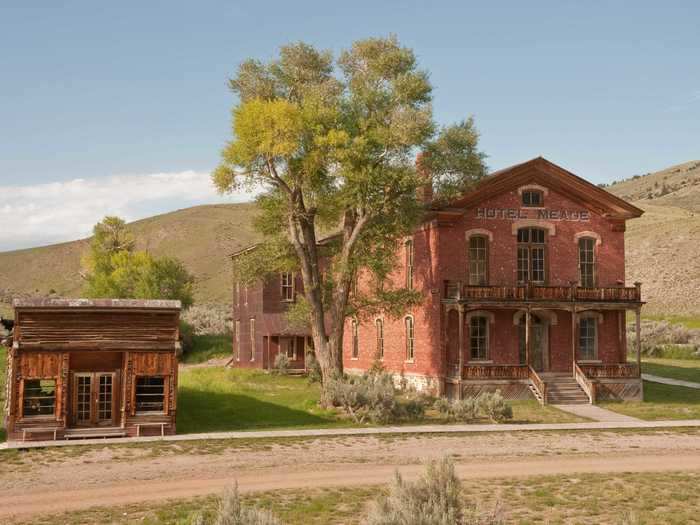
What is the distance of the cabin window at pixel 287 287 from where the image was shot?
4794 centimetres

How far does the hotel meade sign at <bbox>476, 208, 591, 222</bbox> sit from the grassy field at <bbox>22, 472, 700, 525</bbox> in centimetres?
1930

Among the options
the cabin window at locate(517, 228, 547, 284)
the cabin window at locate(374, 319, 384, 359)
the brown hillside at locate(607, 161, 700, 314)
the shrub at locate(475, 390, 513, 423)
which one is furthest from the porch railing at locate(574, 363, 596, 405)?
the brown hillside at locate(607, 161, 700, 314)

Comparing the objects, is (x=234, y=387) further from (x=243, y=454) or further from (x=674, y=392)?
(x=674, y=392)

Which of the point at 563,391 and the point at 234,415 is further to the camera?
the point at 563,391

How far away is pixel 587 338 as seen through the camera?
36844mm

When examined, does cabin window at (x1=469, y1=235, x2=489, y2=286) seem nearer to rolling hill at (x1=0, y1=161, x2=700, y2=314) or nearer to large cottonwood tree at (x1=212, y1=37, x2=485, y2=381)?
large cottonwood tree at (x1=212, y1=37, x2=485, y2=381)

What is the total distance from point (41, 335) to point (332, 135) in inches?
498

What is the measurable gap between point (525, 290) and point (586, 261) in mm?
4646

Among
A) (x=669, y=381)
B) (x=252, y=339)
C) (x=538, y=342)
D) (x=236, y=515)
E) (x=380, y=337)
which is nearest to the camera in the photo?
(x=236, y=515)

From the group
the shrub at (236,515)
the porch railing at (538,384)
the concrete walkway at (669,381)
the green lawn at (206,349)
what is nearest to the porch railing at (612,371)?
the porch railing at (538,384)

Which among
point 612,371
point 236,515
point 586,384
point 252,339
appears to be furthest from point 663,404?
point 236,515

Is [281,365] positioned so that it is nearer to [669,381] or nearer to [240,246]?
[669,381]

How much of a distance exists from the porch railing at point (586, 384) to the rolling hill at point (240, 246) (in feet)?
133

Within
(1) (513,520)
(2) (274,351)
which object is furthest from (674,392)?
(1) (513,520)
